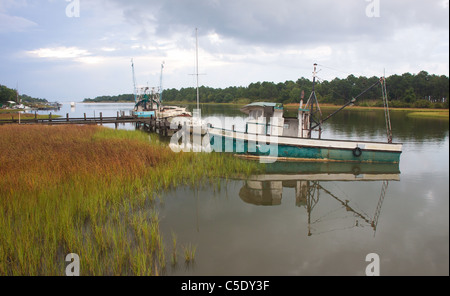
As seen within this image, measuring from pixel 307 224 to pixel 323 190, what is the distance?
4.58 metres

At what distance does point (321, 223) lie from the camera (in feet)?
29.9

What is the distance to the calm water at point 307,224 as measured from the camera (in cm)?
655

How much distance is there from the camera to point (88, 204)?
25.9 feet

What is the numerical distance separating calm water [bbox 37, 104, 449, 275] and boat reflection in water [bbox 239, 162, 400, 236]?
1.8 inches

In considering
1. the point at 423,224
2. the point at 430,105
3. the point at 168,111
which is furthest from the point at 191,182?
the point at 430,105

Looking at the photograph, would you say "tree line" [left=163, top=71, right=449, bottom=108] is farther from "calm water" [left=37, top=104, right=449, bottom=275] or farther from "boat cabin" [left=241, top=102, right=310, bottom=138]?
"calm water" [left=37, top=104, right=449, bottom=275]

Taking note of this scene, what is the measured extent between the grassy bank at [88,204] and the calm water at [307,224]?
772 mm

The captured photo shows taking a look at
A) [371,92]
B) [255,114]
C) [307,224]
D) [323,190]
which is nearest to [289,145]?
[255,114]

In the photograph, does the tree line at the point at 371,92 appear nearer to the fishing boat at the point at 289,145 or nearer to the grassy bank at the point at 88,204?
the fishing boat at the point at 289,145

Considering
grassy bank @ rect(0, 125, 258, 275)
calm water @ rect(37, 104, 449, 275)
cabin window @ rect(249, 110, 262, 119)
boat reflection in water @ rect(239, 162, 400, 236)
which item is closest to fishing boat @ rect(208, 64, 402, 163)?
cabin window @ rect(249, 110, 262, 119)

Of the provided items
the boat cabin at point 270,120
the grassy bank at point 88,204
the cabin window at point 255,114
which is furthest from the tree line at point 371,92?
the grassy bank at point 88,204

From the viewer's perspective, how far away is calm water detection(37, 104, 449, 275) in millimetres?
6555

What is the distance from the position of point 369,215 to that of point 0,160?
46.3 feet
